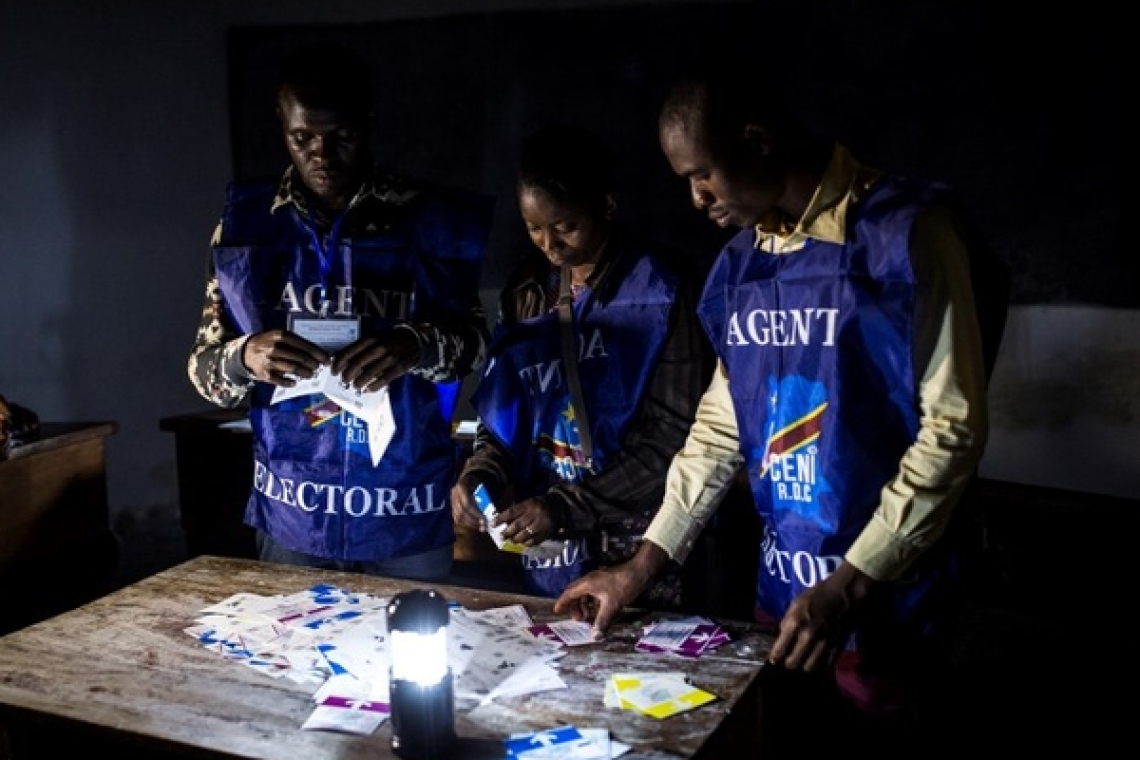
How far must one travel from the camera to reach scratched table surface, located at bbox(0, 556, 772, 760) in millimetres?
1536

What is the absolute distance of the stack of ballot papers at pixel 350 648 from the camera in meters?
1.67

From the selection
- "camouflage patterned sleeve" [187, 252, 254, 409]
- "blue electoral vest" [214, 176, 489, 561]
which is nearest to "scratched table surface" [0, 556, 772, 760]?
"blue electoral vest" [214, 176, 489, 561]

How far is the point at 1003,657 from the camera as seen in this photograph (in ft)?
10.2

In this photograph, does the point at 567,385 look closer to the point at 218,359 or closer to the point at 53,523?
the point at 218,359

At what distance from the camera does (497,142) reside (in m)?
4.00

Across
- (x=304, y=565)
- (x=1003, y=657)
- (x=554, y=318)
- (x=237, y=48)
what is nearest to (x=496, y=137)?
(x=237, y=48)

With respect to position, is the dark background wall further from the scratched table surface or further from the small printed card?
the small printed card

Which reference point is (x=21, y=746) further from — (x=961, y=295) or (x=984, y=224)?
(x=984, y=224)

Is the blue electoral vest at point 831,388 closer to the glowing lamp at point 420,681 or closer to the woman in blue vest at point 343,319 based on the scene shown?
the glowing lamp at point 420,681

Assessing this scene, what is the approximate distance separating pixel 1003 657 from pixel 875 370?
1710 mm

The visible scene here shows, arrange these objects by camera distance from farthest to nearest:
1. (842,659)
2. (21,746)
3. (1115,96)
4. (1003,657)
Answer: (1003,657)
(1115,96)
(21,746)
(842,659)

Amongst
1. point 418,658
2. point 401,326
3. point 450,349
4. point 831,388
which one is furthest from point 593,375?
point 418,658

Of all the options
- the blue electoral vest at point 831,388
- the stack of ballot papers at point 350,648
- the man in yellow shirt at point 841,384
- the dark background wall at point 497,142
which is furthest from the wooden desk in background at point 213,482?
the blue electoral vest at point 831,388

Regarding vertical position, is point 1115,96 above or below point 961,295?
above
